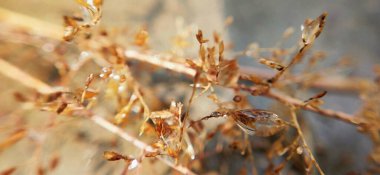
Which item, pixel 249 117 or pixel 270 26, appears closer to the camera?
pixel 249 117

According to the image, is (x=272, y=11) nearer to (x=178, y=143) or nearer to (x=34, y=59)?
(x=34, y=59)

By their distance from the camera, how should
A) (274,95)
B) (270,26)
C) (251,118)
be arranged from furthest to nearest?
(270,26) → (274,95) → (251,118)

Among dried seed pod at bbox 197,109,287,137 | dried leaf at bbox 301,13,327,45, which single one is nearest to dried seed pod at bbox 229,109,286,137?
dried seed pod at bbox 197,109,287,137

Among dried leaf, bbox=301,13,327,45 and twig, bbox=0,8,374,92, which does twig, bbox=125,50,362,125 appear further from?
dried leaf, bbox=301,13,327,45

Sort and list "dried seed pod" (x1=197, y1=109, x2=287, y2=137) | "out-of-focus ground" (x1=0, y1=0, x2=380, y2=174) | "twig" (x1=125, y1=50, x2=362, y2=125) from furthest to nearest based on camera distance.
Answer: "out-of-focus ground" (x1=0, y1=0, x2=380, y2=174) → "twig" (x1=125, y1=50, x2=362, y2=125) → "dried seed pod" (x1=197, y1=109, x2=287, y2=137)

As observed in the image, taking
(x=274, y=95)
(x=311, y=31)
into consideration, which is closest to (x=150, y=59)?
(x=274, y=95)

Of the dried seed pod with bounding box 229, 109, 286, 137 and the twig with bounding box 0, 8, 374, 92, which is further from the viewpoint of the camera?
the twig with bounding box 0, 8, 374, 92

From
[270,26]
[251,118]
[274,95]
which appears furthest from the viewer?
[270,26]

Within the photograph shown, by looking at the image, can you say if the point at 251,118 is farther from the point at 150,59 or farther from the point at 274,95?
the point at 150,59
